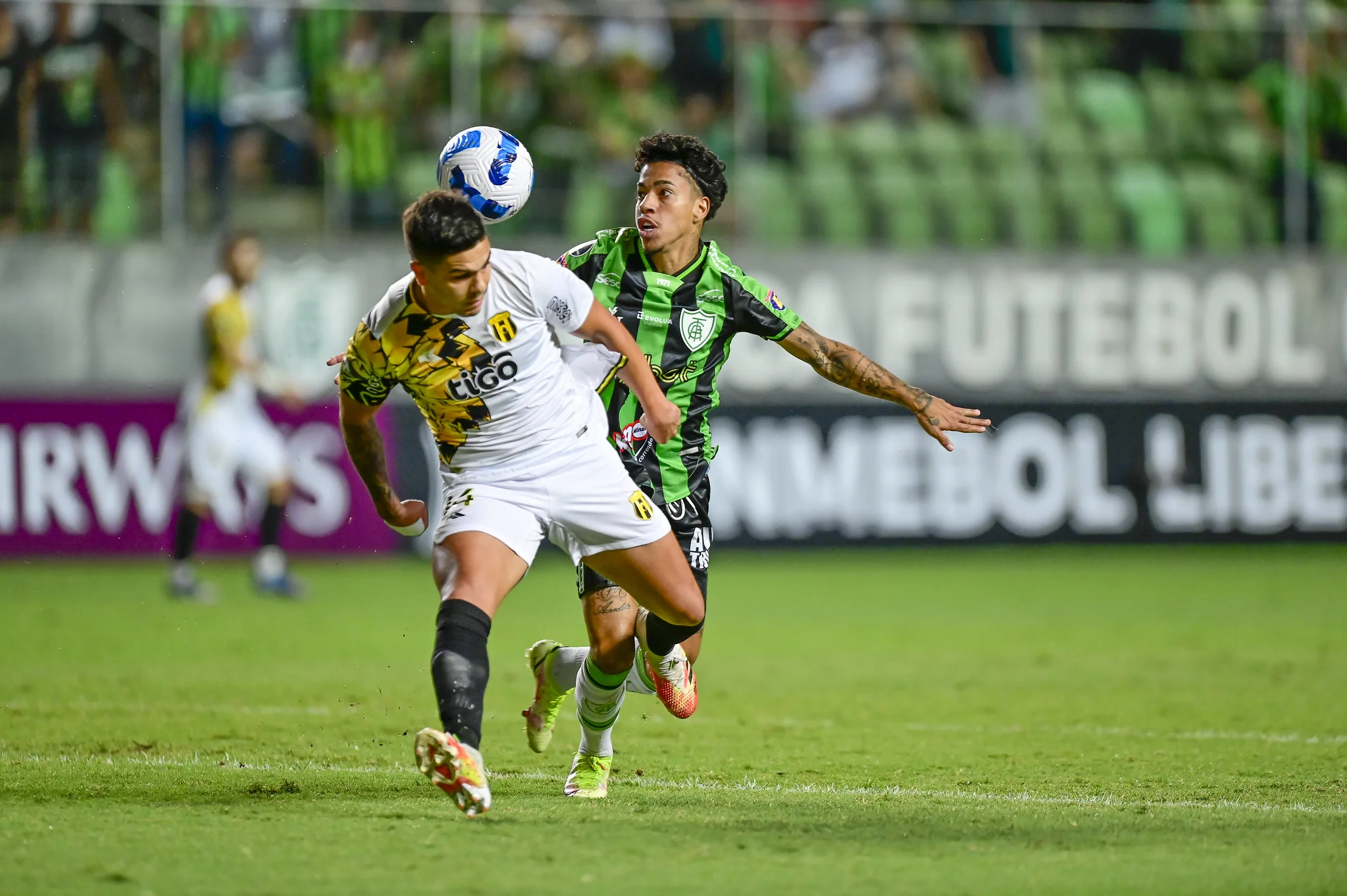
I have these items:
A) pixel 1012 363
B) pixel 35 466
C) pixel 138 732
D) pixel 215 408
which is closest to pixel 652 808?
pixel 138 732

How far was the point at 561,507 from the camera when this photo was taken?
5.52 meters

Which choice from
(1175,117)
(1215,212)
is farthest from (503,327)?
(1175,117)

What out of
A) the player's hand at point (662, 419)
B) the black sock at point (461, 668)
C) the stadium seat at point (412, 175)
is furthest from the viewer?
the stadium seat at point (412, 175)

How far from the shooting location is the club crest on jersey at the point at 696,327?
21.1 ft

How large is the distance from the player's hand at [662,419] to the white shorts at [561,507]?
234mm

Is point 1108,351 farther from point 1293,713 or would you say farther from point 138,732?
point 138,732

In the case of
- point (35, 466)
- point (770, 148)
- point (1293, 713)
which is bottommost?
point (1293, 713)

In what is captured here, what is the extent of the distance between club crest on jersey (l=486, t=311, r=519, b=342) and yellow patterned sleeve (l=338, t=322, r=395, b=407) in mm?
328

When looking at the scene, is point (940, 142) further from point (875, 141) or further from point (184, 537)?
point (184, 537)

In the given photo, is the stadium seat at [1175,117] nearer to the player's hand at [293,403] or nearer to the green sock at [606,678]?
the player's hand at [293,403]

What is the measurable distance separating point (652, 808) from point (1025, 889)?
1475 millimetres

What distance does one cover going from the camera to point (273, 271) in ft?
50.4

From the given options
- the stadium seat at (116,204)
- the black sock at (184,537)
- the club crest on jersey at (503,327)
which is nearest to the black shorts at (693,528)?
the club crest on jersey at (503,327)

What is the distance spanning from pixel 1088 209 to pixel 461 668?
13.0m
